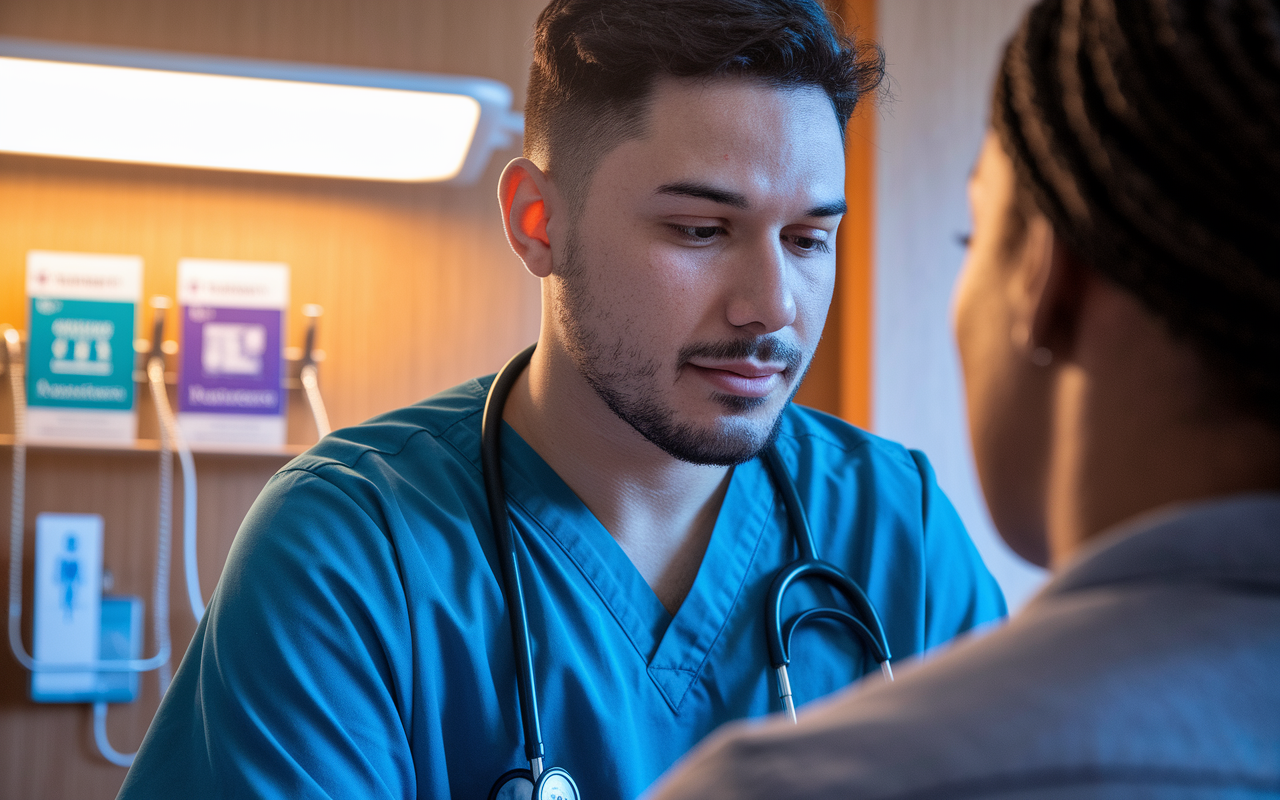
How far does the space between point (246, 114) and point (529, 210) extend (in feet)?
2.93

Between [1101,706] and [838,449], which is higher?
[1101,706]

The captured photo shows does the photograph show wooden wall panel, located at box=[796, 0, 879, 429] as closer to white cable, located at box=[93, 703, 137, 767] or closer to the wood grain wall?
the wood grain wall

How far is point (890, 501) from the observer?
1179mm

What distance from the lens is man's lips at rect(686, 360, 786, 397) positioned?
1032mm

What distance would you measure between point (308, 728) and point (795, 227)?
65 centimetres

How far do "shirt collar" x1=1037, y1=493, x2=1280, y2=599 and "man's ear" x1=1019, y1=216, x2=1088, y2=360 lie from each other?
3.0 inches

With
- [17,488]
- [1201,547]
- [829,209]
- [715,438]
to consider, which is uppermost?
[829,209]

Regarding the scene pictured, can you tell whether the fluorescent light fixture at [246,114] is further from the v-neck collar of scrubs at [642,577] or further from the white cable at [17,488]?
the v-neck collar of scrubs at [642,577]

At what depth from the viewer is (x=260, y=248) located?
206 centimetres

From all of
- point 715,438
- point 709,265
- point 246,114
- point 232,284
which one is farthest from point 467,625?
point 232,284

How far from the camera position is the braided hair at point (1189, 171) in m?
0.33

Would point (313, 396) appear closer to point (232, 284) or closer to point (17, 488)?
point (232, 284)

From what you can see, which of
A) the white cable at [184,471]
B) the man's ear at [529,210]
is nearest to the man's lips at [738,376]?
the man's ear at [529,210]

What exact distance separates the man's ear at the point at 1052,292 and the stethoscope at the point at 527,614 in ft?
1.96
